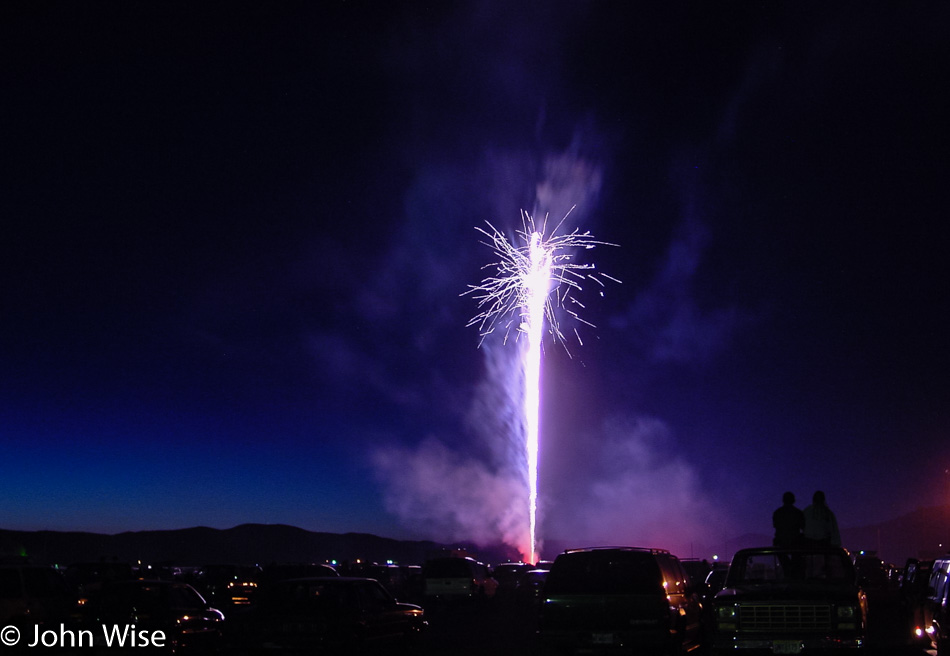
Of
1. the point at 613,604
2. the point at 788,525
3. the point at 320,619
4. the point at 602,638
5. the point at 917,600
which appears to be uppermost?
the point at 788,525

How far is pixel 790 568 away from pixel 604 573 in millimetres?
2729

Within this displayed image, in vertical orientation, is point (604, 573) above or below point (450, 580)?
below

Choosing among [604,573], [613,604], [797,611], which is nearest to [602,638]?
[613,604]

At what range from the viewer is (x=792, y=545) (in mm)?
16109

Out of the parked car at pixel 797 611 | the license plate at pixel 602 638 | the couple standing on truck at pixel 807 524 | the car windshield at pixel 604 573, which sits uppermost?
the couple standing on truck at pixel 807 524

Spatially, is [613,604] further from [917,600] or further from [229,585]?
[229,585]

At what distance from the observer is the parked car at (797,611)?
521 inches

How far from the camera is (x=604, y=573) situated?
15.1 meters

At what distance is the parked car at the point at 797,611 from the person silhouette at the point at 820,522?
2.16 metres

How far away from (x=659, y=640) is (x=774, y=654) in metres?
1.68

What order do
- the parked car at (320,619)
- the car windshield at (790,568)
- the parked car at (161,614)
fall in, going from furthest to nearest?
the parked car at (161,614)
the parked car at (320,619)
the car windshield at (790,568)

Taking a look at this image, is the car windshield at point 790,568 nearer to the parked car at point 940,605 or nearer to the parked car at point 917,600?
the parked car at point 940,605

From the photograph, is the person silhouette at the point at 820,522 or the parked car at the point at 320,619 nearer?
the parked car at the point at 320,619

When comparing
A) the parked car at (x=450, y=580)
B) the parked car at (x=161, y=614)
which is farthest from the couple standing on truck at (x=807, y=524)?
the parked car at (x=450, y=580)
